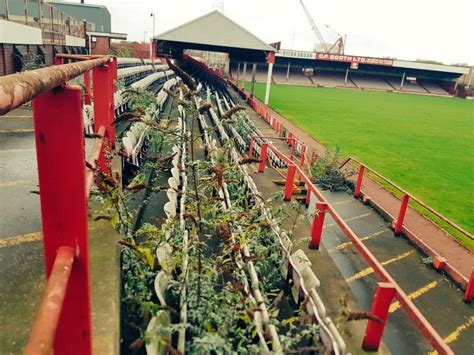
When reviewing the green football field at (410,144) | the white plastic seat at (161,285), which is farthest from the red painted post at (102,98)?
the green football field at (410,144)

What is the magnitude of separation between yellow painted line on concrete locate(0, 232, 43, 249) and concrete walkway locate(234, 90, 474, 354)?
3510 millimetres

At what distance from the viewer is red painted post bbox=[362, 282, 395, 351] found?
414 cm

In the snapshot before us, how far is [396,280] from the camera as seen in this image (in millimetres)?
6684

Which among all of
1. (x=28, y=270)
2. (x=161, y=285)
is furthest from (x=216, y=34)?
(x=28, y=270)

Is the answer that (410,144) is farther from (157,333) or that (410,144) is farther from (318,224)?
(157,333)

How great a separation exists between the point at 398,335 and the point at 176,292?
3180mm

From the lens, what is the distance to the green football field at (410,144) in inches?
483

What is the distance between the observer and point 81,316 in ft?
4.97

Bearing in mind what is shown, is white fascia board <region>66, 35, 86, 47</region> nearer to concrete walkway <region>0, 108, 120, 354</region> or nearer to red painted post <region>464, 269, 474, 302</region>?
concrete walkway <region>0, 108, 120, 354</region>

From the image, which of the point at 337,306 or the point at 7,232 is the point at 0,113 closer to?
the point at 7,232

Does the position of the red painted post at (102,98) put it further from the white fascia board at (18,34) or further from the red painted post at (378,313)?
the white fascia board at (18,34)

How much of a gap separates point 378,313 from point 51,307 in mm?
3884

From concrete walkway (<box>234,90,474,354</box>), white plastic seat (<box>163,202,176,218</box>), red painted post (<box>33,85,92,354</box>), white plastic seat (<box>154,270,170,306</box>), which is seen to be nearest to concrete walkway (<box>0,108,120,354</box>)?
white plastic seat (<box>154,270,170,306</box>)

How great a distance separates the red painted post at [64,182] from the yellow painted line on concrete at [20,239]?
253cm
